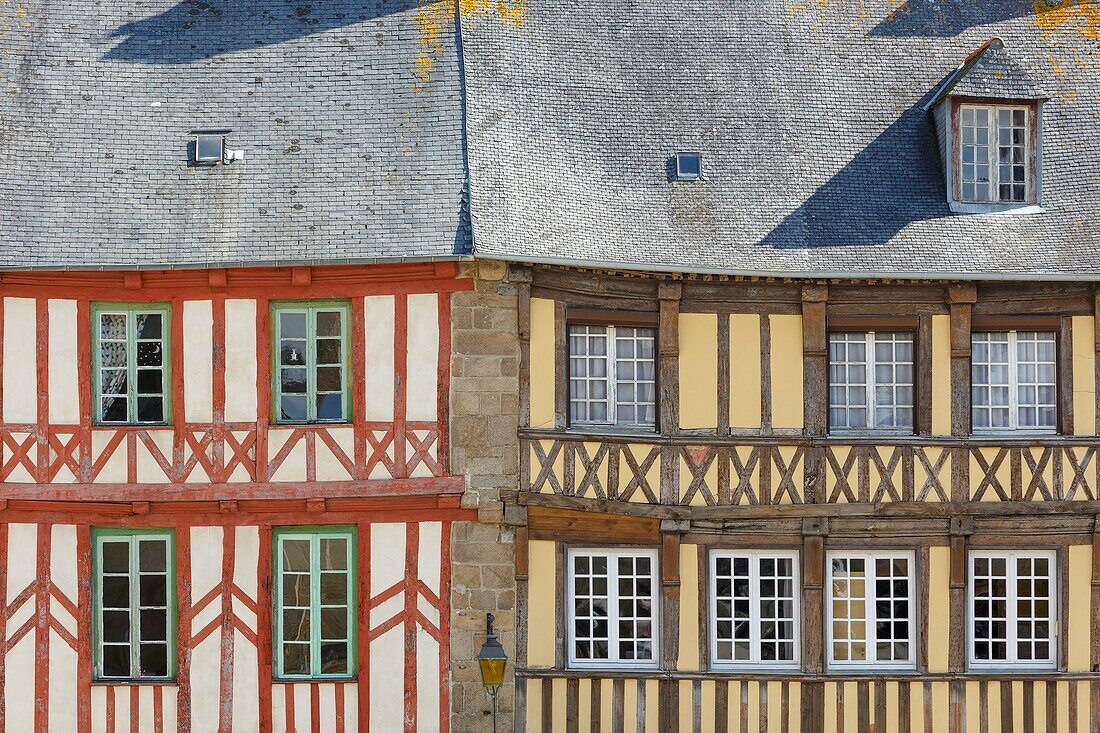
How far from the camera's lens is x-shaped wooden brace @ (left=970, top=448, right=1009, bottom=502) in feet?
42.8

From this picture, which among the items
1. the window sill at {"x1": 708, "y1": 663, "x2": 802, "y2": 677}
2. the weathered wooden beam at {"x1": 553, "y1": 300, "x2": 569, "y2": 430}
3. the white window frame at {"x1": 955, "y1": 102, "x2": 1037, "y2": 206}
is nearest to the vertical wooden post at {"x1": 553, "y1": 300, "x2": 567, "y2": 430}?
the weathered wooden beam at {"x1": 553, "y1": 300, "x2": 569, "y2": 430}

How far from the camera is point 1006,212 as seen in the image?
13797 millimetres

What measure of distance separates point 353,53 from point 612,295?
3.61 meters

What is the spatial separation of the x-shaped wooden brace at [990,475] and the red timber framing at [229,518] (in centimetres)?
444

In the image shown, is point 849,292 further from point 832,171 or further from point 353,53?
point 353,53

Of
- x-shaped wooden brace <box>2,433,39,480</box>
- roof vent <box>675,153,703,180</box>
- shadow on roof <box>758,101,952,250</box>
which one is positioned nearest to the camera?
x-shaped wooden brace <box>2,433,39,480</box>

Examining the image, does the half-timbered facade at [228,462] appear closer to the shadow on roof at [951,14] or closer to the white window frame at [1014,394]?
the white window frame at [1014,394]

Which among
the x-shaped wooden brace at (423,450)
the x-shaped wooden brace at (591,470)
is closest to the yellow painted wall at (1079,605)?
the x-shaped wooden brace at (591,470)

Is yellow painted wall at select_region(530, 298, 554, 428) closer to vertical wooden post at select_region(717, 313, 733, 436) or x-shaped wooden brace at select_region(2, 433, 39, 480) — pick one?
vertical wooden post at select_region(717, 313, 733, 436)

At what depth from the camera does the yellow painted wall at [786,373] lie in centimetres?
1302

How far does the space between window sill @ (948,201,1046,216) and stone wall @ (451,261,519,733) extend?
4.32m

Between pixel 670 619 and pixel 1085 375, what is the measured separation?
430cm

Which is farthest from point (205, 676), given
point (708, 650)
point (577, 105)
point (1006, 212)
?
point (1006, 212)

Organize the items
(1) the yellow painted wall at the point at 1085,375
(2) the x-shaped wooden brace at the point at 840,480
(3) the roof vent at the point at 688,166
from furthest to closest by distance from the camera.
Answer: (3) the roof vent at the point at 688,166, (1) the yellow painted wall at the point at 1085,375, (2) the x-shaped wooden brace at the point at 840,480
